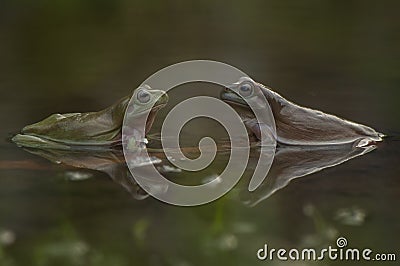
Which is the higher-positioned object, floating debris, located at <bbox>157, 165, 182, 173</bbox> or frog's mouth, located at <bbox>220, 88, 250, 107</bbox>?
frog's mouth, located at <bbox>220, 88, 250, 107</bbox>

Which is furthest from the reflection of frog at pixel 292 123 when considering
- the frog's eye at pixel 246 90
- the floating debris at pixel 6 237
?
the floating debris at pixel 6 237

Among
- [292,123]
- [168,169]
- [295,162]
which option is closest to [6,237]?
[168,169]

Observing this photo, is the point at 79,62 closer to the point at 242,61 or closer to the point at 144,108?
the point at 242,61

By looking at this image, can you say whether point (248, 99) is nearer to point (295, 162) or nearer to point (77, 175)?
point (295, 162)

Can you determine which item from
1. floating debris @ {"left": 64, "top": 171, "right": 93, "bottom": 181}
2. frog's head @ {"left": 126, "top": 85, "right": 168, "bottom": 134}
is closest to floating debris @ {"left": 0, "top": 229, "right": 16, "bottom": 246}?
floating debris @ {"left": 64, "top": 171, "right": 93, "bottom": 181}

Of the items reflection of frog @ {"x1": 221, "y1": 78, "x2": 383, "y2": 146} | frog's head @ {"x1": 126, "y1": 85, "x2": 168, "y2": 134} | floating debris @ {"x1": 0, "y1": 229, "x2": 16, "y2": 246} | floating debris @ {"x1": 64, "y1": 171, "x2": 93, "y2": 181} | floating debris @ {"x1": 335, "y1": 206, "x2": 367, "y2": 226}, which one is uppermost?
frog's head @ {"x1": 126, "y1": 85, "x2": 168, "y2": 134}

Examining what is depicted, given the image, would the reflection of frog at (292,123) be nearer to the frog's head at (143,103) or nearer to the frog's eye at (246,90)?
the frog's eye at (246,90)

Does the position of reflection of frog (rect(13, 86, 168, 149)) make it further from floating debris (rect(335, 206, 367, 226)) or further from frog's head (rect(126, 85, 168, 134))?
floating debris (rect(335, 206, 367, 226))
